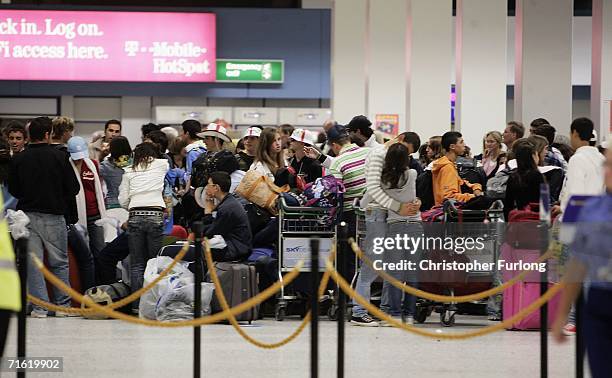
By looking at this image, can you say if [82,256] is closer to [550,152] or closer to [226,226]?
[226,226]

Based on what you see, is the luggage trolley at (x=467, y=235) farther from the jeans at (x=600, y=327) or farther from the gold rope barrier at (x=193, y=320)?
the jeans at (x=600, y=327)

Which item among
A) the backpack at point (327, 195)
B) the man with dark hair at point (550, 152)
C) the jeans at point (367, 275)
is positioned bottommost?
the jeans at point (367, 275)

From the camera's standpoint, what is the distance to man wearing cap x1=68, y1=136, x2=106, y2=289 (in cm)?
1005

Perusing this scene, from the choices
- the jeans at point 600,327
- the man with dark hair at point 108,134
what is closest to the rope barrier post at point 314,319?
the jeans at point 600,327

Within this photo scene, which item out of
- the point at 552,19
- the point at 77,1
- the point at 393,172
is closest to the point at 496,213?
the point at 393,172

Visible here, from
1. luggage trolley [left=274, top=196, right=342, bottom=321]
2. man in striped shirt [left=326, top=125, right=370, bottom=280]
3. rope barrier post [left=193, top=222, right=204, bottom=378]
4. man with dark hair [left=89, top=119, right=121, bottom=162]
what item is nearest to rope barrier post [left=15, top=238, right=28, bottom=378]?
rope barrier post [left=193, top=222, right=204, bottom=378]

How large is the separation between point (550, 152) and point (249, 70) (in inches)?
465

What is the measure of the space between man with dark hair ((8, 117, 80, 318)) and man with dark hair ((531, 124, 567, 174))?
13.8 ft

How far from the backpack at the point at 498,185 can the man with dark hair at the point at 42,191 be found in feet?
11.7

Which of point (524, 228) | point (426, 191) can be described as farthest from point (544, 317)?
point (426, 191)

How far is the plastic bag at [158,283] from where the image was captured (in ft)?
30.2

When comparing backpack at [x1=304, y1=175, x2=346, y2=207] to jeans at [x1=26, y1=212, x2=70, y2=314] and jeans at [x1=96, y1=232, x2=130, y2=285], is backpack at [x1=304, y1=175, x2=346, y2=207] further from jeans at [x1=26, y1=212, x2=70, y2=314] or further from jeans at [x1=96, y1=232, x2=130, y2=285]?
jeans at [x1=26, y1=212, x2=70, y2=314]

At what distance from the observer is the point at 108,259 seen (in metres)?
10.2

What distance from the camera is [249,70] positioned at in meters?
21.2
